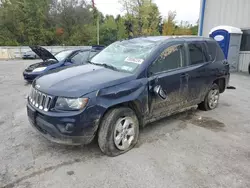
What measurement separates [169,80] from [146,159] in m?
1.41

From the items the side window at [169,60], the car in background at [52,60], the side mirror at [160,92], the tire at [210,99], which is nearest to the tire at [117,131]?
the side mirror at [160,92]

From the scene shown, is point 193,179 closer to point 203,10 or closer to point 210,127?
point 210,127

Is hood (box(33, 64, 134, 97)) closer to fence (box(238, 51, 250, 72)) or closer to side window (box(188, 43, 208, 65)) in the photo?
side window (box(188, 43, 208, 65))

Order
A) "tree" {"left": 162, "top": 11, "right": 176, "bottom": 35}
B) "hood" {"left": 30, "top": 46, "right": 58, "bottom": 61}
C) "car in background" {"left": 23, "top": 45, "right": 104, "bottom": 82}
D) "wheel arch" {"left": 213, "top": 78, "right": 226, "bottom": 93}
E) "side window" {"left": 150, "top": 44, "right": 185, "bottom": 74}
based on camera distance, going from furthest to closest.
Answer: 1. "tree" {"left": 162, "top": 11, "right": 176, "bottom": 35}
2. "hood" {"left": 30, "top": 46, "right": 58, "bottom": 61}
3. "car in background" {"left": 23, "top": 45, "right": 104, "bottom": 82}
4. "wheel arch" {"left": 213, "top": 78, "right": 226, "bottom": 93}
5. "side window" {"left": 150, "top": 44, "right": 185, "bottom": 74}

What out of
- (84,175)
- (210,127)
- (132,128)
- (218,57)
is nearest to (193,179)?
(132,128)

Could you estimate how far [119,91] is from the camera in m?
3.06

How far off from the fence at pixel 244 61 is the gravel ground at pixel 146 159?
862 cm

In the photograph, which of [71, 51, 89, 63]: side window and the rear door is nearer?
the rear door

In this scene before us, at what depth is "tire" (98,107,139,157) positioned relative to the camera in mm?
3016

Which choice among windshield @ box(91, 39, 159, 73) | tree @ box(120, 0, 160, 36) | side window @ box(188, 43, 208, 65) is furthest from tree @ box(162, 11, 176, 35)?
windshield @ box(91, 39, 159, 73)

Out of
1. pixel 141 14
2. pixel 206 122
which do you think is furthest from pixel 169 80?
pixel 141 14

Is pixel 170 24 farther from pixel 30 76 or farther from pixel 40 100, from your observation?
pixel 40 100

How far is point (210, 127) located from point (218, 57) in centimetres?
177

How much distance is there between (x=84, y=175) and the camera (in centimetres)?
273
